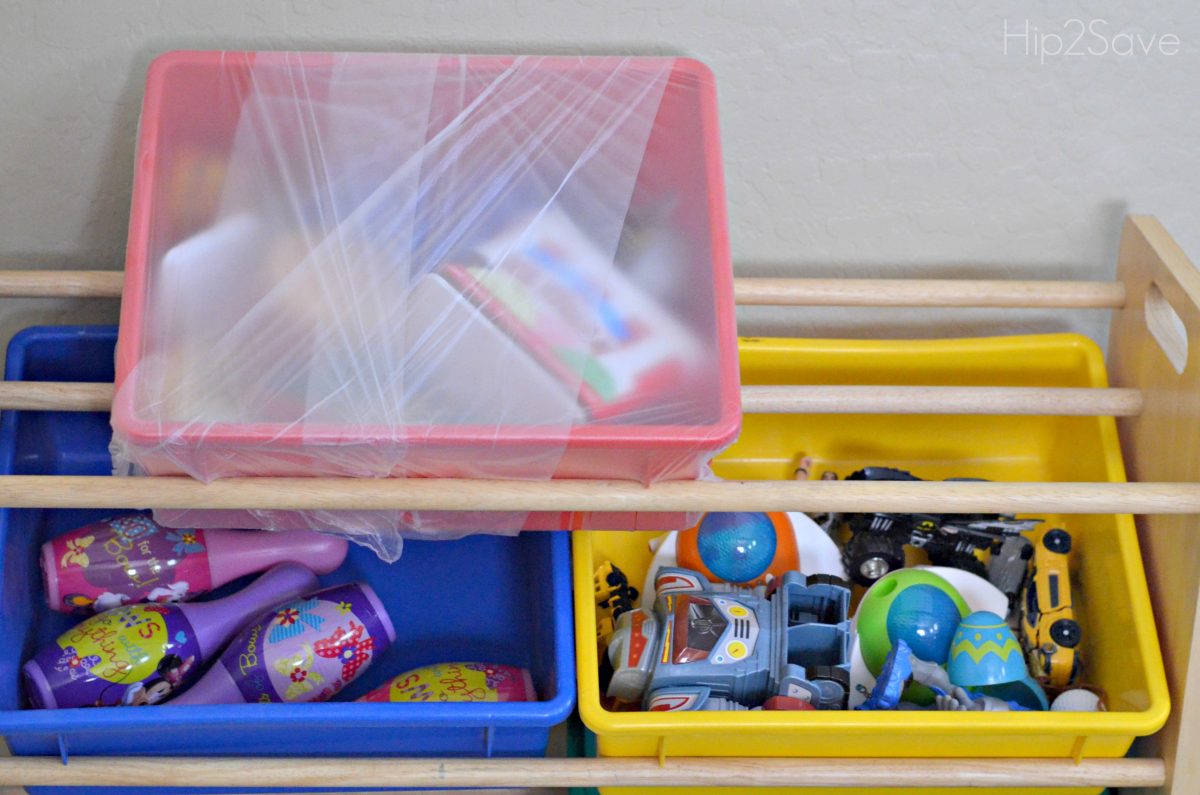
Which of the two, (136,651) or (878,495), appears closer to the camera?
(878,495)

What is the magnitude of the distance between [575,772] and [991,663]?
1.15 feet

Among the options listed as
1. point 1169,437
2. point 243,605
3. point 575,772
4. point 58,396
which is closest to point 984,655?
point 1169,437

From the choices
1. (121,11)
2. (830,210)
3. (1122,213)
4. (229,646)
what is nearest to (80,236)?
(121,11)

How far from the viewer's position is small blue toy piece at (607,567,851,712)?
1029mm

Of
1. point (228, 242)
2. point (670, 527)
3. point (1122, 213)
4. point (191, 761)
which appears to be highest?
point (1122, 213)

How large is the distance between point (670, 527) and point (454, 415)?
0.72 ft

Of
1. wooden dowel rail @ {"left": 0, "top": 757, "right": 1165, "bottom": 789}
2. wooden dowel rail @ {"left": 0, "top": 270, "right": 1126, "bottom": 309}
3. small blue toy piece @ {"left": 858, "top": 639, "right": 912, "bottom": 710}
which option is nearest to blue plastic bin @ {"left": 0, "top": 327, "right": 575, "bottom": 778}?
wooden dowel rail @ {"left": 0, "top": 757, "right": 1165, "bottom": 789}

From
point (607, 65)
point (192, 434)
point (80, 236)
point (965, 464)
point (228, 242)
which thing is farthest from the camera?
point (965, 464)

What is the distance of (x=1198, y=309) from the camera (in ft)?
3.24

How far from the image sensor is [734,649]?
104 cm

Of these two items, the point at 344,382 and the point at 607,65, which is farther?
the point at 607,65

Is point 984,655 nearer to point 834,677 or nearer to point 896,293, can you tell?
point 834,677

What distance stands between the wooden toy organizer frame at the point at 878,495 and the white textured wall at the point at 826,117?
3.8 inches

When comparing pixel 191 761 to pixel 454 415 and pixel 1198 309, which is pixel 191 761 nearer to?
pixel 454 415
